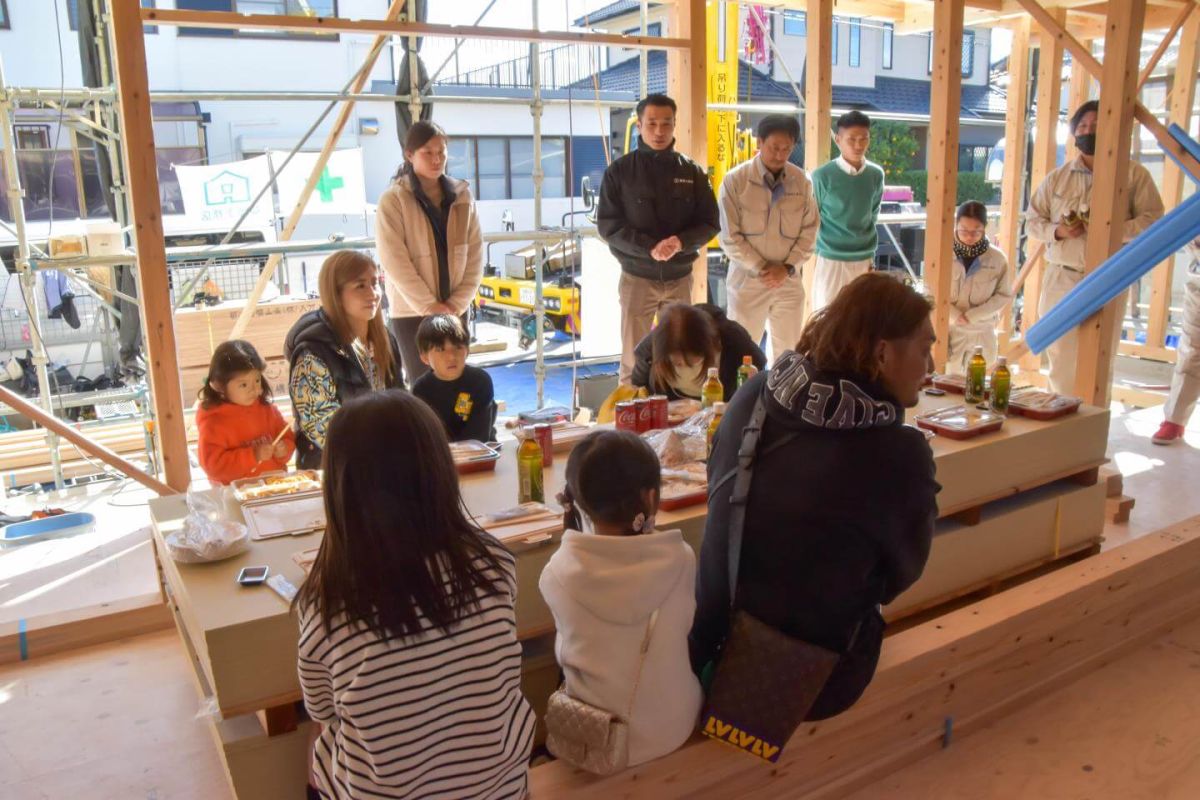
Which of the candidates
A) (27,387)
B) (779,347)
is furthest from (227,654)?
(27,387)

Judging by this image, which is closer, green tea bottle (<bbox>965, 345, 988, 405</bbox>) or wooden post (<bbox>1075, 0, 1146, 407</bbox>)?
green tea bottle (<bbox>965, 345, 988, 405</bbox>)

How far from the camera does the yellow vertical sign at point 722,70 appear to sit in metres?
6.96

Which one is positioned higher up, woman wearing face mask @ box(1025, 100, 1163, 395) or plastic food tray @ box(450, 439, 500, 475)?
woman wearing face mask @ box(1025, 100, 1163, 395)

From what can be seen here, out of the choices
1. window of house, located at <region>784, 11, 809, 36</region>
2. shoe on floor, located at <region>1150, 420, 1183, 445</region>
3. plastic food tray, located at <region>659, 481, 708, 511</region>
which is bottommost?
shoe on floor, located at <region>1150, 420, 1183, 445</region>

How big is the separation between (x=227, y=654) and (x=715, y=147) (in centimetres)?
649

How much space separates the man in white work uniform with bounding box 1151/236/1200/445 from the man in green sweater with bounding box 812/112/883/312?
147 cm

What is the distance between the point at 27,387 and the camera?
8266mm

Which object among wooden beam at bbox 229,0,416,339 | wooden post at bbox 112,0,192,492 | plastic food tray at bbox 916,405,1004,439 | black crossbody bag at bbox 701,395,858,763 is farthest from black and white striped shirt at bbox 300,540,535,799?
wooden beam at bbox 229,0,416,339

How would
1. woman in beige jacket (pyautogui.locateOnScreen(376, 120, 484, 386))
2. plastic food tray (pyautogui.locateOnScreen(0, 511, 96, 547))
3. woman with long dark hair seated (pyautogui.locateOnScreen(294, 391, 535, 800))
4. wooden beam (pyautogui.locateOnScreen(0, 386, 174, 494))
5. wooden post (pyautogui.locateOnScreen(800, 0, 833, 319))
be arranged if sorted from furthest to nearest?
1. wooden post (pyautogui.locateOnScreen(800, 0, 833, 319))
2. plastic food tray (pyautogui.locateOnScreen(0, 511, 96, 547))
3. woman in beige jacket (pyautogui.locateOnScreen(376, 120, 484, 386))
4. wooden beam (pyautogui.locateOnScreen(0, 386, 174, 494))
5. woman with long dark hair seated (pyautogui.locateOnScreen(294, 391, 535, 800))

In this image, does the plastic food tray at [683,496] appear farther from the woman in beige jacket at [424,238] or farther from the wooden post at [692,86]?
the wooden post at [692,86]

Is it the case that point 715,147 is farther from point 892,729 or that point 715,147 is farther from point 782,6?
point 892,729

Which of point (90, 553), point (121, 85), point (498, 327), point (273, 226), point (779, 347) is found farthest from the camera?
point (498, 327)

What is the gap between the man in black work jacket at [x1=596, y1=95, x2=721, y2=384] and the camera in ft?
13.3

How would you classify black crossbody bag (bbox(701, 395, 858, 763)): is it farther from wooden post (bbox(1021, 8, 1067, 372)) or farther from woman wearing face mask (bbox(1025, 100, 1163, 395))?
wooden post (bbox(1021, 8, 1067, 372))
